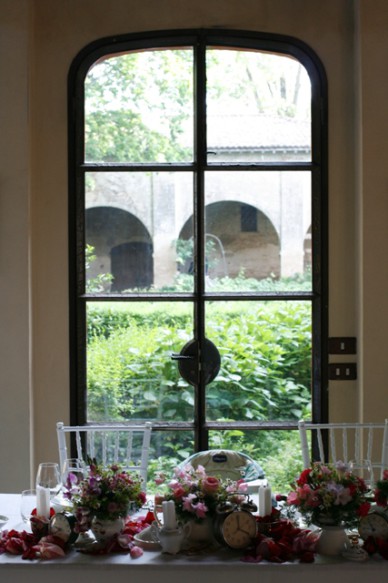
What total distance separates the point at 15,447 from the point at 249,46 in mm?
2222

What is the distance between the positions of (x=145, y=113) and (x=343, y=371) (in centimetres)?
158

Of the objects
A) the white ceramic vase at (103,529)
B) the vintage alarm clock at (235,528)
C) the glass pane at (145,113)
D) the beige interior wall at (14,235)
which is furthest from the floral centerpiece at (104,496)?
the glass pane at (145,113)

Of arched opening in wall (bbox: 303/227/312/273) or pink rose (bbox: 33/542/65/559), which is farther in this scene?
arched opening in wall (bbox: 303/227/312/273)

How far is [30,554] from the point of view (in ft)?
8.00

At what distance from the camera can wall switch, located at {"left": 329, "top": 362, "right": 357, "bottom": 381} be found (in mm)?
4176

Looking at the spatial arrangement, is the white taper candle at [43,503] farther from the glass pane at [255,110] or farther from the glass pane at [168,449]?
the glass pane at [255,110]

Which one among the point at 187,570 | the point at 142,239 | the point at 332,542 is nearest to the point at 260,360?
the point at 142,239

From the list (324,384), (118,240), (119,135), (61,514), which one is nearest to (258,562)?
(61,514)

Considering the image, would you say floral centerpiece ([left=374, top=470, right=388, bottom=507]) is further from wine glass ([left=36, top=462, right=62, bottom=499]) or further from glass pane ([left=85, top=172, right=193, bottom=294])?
glass pane ([left=85, top=172, right=193, bottom=294])

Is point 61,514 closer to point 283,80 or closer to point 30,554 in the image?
point 30,554

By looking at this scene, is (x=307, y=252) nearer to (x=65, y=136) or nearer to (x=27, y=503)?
(x=65, y=136)

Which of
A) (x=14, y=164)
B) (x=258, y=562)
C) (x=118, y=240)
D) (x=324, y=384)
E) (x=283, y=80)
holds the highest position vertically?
(x=283, y=80)

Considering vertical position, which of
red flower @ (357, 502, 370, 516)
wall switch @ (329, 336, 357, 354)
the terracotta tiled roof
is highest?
the terracotta tiled roof

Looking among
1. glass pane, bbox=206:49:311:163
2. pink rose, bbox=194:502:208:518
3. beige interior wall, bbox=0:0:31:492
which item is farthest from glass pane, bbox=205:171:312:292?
pink rose, bbox=194:502:208:518
